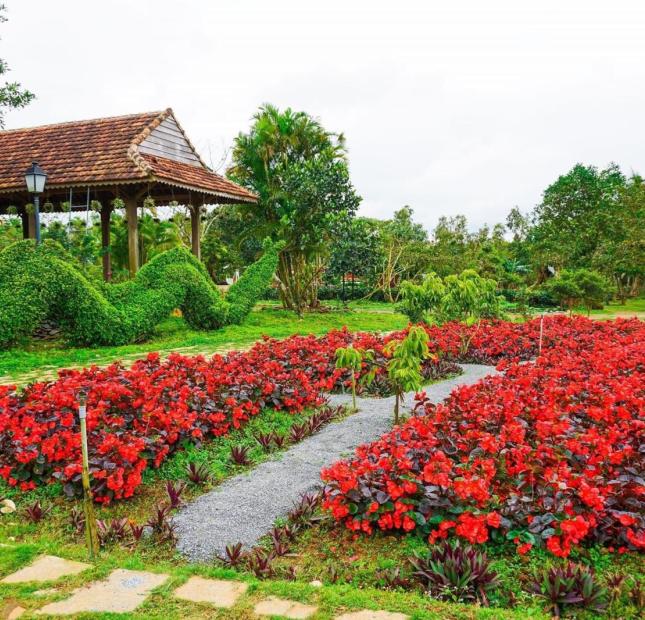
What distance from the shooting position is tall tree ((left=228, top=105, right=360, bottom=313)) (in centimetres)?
1734

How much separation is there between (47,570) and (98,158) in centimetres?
1238

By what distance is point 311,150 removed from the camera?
19438 millimetres

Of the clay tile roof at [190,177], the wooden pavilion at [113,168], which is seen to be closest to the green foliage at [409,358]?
the wooden pavilion at [113,168]

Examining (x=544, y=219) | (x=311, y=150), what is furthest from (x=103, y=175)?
(x=544, y=219)

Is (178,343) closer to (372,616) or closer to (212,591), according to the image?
(212,591)

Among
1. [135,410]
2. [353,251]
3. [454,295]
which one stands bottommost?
[135,410]

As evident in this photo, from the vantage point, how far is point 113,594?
2.71 m

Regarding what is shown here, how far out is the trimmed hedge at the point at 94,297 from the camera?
10.2 meters

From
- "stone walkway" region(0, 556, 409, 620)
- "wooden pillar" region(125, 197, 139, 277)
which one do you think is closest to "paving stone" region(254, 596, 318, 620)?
"stone walkway" region(0, 556, 409, 620)

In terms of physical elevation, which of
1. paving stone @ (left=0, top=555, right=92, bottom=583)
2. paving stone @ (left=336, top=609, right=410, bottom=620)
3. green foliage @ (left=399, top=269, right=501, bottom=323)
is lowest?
paving stone @ (left=0, top=555, right=92, bottom=583)

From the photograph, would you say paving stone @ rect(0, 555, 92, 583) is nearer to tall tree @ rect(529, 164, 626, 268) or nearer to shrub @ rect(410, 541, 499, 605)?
shrub @ rect(410, 541, 499, 605)

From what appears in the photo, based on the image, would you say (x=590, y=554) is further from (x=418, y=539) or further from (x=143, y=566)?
(x=143, y=566)

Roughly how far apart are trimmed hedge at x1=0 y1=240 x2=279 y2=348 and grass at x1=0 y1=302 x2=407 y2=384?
0.36 metres

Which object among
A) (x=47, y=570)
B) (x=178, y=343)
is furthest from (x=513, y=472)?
(x=178, y=343)
